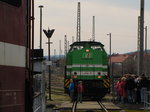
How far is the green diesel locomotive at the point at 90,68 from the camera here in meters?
23.7

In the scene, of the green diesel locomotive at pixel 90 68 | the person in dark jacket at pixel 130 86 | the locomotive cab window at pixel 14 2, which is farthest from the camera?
the green diesel locomotive at pixel 90 68

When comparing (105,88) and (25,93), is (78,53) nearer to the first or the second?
(105,88)

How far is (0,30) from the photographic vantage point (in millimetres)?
5488

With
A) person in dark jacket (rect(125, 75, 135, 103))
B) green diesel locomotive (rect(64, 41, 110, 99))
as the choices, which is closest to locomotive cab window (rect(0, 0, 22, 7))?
person in dark jacket (rect(125, 75, 135, 103))

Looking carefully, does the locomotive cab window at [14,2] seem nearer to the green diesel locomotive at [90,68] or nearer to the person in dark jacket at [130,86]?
the person in dark jacket at [130,86]

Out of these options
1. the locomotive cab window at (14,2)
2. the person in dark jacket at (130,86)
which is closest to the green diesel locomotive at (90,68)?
the person in dark jacket at (130,86)

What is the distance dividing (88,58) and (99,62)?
2.43ft

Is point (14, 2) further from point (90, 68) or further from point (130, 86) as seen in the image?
point (90, 68)

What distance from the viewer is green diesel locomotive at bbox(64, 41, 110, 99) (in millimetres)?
23688

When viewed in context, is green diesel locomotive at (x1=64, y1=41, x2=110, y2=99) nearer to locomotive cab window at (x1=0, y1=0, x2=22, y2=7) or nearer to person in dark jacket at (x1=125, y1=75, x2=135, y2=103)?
person in dark jacket at (x1=125, y1=75, x2=135, y2=103)

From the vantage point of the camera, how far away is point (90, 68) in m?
24.0

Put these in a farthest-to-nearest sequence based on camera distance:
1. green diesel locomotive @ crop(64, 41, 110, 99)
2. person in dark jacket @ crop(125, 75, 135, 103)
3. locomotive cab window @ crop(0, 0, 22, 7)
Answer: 1. green diesel locomotive @ crop(64, 41, 110, 99)
2. person in dark jacket @ crop(125, 75, 135, 103)
3. locomotive cab window @ crop(0, 0, 22, 7)

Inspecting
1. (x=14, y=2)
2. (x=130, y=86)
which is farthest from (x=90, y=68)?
(x=14, y=2)

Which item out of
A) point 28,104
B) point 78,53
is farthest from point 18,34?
point 78,53
